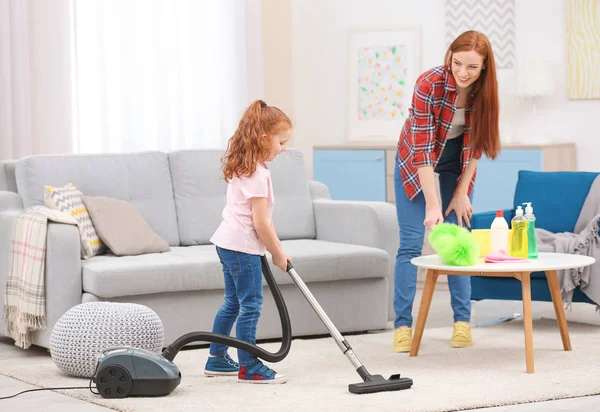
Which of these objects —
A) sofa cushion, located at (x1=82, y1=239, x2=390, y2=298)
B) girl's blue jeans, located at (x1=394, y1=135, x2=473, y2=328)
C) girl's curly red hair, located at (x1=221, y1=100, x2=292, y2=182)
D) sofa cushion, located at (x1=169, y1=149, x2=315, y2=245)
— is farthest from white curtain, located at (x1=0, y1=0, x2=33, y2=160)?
girl's curly red hair, located at (x1=221, y1=100, x2=292, y2=182)

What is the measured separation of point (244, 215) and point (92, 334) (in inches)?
26.7

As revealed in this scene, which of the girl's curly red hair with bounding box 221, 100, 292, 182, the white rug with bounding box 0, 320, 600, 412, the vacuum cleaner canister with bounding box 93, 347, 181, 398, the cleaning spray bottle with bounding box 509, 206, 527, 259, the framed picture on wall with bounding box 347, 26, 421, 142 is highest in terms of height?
the framed picture on wall with bounding box 347, 26, 421, 142

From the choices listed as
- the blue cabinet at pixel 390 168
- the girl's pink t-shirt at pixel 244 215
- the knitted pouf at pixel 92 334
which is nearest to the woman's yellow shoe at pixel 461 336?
the girl's pink t-shirt at pixel 244 215

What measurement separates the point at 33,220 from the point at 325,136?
3524mm

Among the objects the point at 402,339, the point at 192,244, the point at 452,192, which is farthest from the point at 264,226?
the point at 192,244

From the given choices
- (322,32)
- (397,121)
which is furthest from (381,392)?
(322,32)

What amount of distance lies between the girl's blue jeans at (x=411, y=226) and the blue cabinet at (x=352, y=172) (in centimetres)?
234

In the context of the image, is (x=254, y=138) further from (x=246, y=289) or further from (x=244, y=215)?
(x=246, y=289)

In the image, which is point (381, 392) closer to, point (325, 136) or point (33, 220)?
point (33, 220)

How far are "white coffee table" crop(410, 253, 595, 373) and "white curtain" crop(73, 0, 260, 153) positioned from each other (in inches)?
109

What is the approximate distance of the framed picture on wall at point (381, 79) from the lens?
22.3 ft

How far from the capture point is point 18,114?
5461 millimetres

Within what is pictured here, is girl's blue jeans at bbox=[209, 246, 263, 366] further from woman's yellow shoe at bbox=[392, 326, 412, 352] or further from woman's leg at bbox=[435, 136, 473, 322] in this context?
woman's leg at bbox=[435, 136, 473, 322]

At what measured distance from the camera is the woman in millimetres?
3805
